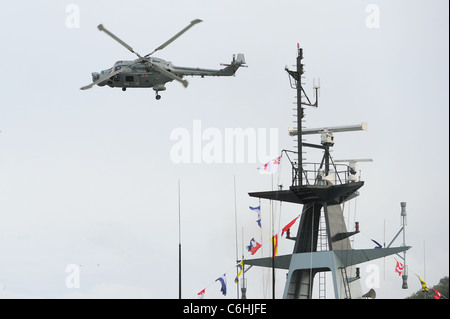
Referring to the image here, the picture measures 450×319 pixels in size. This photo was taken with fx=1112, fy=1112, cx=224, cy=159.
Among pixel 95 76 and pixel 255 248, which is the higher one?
pixel 95 76

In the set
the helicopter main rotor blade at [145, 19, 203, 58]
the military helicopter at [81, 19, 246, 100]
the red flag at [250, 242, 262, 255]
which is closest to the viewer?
the helicopter main rotor blade at [145, 19, 203, 58]

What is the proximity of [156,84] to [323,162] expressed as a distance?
12.0m

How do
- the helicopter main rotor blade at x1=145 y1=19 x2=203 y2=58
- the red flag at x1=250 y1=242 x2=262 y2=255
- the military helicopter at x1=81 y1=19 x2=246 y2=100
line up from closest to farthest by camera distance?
the helicopter main rotor blade at x1=145 y1=19 x2=203 y2=58
the red flag at x1=250 y1=242 x2=262 y2=255
the military helicopter at x1=81 y1=19 x2=246 y2=100

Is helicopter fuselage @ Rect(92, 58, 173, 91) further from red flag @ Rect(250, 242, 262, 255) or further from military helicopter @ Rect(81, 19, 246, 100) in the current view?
red flag @ Rect(250, 242, 262, 255)

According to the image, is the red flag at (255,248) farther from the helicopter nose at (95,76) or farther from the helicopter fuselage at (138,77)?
the helicopter nose at (95,76)

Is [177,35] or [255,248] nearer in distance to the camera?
[177,35]

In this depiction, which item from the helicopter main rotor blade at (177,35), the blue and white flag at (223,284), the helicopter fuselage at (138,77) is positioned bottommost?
the blue and white flag at (223,284)

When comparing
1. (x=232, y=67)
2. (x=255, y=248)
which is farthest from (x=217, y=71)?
(x=255, y=248)

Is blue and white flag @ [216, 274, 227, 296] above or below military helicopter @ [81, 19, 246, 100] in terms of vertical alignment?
below

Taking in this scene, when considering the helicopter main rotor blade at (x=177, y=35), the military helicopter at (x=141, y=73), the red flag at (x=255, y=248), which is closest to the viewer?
the helicopter main rotor blade at (x=177, y=35)

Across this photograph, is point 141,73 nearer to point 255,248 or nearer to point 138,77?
point 138,77

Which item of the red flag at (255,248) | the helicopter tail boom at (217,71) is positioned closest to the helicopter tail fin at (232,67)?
the helicopter tail boom at (217,71)

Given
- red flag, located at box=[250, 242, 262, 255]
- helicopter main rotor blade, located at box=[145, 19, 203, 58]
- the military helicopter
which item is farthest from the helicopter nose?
red flag, located at box=[250, 242, 262, 255]
